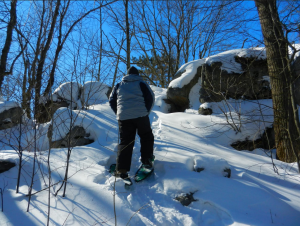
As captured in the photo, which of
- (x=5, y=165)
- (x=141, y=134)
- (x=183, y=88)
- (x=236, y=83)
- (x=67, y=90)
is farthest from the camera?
(x=183, y=88)

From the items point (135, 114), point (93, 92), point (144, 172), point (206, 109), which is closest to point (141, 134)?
point (135, 114)

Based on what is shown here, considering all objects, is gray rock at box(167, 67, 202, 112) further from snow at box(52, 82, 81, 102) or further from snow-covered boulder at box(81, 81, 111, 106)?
snow at box(52, 82, 81, 102)

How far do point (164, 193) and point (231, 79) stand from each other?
4.09 meters

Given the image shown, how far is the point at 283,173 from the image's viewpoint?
269cm

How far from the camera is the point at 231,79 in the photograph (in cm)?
515

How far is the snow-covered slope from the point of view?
191cm

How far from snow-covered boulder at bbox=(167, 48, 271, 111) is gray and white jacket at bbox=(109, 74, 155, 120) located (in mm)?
2798

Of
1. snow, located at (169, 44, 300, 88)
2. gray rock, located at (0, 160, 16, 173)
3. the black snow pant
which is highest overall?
snow, located at (169, 44, 300, 88)

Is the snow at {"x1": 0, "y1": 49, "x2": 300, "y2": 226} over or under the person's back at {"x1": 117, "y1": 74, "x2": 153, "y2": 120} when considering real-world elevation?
under

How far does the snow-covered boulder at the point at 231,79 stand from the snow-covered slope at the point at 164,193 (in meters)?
2.91

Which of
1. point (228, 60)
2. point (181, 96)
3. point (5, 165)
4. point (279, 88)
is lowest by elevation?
point (5, 165)

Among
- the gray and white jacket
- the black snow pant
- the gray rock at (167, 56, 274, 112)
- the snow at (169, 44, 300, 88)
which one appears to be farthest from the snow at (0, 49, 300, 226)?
the snow at (169, 44, 300, 88)

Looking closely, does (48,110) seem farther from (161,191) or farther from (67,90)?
(161,191)

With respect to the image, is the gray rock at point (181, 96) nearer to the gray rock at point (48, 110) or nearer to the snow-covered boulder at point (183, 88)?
the snow-covered boulder at point (183, 88)
